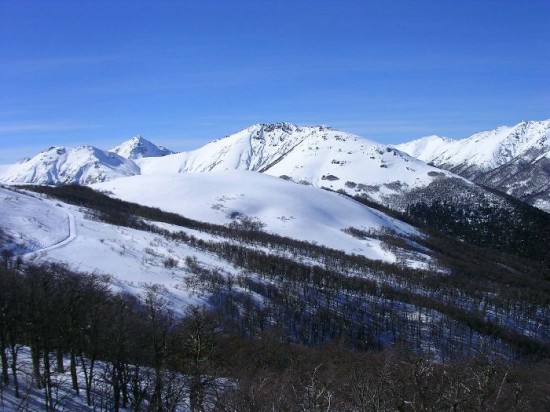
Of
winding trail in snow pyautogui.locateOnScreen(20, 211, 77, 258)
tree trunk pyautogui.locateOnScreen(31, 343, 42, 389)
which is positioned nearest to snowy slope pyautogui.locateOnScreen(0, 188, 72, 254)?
winding trail in snow pyautogui.locateOnScreen(20, 211, 77, 258)

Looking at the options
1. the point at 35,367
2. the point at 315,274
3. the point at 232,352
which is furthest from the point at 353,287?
the point at 35,367

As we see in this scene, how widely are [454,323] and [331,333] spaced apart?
36057 mm

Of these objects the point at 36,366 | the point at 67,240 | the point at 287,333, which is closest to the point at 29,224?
the point at 67,240

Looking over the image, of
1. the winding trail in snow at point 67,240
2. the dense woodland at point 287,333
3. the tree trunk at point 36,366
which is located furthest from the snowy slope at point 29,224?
the tree trunk at point 36,366

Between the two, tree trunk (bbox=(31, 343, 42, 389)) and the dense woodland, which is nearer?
the dense woodland

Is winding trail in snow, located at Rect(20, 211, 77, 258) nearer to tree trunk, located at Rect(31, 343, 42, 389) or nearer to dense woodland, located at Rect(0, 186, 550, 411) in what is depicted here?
dense woodland, located at Rect(0, 186, 550, 411)

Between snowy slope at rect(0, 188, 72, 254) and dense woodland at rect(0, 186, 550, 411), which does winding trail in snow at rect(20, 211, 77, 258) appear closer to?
snowy slope at rect(0, 188, 72, 254)

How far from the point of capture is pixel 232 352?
55.8 metres

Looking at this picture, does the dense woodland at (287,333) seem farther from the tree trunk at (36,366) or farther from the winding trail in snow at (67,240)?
the winding trail in snow at (67,240)

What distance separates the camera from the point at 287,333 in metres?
110

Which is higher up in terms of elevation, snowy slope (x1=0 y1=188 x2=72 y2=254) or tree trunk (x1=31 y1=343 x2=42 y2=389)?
tree trunk (x1=31 y1=343 x2=42 y2=389)

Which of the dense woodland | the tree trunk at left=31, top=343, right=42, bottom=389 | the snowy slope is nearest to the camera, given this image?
the dense woodland

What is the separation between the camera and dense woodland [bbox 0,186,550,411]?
28.5 metres

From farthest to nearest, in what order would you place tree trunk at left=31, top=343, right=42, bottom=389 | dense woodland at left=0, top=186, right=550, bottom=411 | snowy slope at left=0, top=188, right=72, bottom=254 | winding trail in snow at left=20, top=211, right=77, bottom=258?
snowy slope at left=0, top=188, right=72, bottom=254
winding trail in snow at left=20, top=211, right=77, bottom=258
tree trunk at left=31, top=343, right=42, bottom=389
dense woodland at left=0, top=186, right=550, bottom=411
